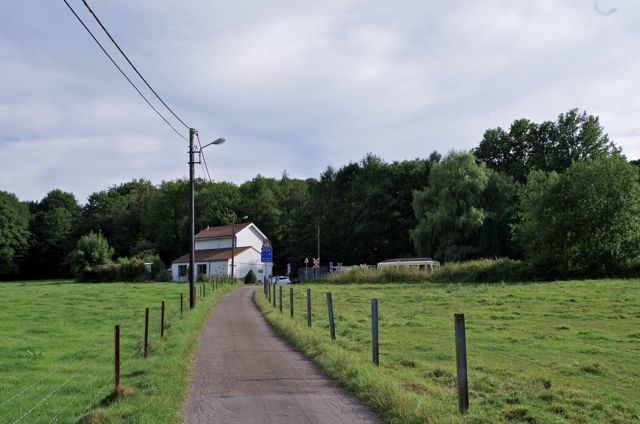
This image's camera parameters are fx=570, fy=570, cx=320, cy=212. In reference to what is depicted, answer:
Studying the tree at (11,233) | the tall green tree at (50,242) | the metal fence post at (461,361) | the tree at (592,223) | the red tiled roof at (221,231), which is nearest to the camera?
the metal fence post at (461,361)

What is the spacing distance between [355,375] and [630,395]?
451cm

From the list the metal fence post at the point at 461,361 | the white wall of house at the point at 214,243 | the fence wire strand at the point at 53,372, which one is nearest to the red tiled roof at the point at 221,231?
the white wall of house at the point at 214,243

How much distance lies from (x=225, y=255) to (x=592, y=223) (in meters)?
43.8

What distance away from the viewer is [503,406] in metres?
7.66

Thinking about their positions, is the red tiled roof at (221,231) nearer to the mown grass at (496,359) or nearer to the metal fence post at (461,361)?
the mown grass at (496,359)

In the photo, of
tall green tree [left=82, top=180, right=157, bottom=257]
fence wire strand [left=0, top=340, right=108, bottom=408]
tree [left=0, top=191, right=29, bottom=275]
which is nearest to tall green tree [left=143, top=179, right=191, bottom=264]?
tall green tree [left=82, top=180, right=157, bottom=257]

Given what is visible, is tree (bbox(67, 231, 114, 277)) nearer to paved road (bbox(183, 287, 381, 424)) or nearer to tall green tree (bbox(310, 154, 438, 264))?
tall green tree (bbox(310, 154, 438, 264))

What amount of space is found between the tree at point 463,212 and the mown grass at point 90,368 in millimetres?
43048

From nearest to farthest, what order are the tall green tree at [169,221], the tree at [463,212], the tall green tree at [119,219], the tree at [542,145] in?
the tree at [463,212] < the tree at [542,145] < the tall green tree at [169,221] < the tall green tree at [119,219]

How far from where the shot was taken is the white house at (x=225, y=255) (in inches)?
2899

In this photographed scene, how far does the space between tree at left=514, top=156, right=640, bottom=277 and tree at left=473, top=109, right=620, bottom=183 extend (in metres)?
19.2

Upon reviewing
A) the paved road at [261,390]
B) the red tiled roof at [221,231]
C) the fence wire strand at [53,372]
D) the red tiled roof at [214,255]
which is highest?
the red tiled roof at [221,231]

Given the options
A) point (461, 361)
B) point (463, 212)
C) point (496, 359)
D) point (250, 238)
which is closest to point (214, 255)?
point (250, 238)

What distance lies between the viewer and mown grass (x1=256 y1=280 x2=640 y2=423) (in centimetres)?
744
